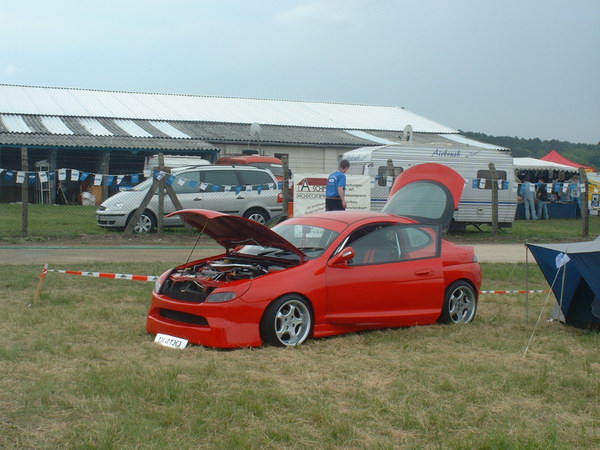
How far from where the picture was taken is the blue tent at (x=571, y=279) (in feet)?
28.0

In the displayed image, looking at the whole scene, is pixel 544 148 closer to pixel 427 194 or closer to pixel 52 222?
pixel 52 222

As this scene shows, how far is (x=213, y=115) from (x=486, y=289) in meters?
29.7

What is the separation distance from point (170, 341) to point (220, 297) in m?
0.68

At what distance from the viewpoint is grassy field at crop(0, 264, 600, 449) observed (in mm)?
5172

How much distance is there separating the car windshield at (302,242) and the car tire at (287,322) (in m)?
0.59

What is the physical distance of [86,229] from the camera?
19875mm

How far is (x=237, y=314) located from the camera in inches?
297

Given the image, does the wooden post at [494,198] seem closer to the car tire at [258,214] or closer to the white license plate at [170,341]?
the car tire at [258,214]

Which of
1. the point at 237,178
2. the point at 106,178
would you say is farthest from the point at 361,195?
the point at 106,178

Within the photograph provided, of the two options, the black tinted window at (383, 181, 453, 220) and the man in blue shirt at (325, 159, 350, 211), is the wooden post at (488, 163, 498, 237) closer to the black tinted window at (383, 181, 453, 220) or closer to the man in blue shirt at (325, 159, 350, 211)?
the man in blue shirt at (325, 159, 350, 211)

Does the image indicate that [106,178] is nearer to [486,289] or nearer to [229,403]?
[486,289]

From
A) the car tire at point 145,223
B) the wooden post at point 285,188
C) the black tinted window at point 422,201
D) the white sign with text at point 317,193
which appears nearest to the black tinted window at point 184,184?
the car tire at point 145,223

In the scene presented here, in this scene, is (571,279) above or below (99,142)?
below

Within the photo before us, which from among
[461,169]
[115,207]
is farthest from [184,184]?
[461,169]
